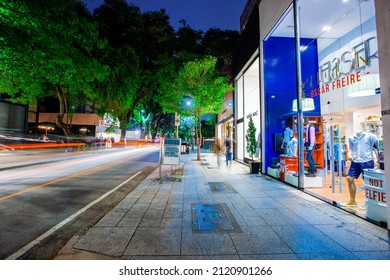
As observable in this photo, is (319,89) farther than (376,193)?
Yes

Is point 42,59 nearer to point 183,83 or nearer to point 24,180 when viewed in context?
point 24,180

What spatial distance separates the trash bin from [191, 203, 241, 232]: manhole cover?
8.87ft

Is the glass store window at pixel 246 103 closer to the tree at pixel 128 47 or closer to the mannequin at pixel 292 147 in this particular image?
the mannequin at pixel 292 147

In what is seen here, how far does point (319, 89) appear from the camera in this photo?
8375mm

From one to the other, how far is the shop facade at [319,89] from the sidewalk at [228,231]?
155cm

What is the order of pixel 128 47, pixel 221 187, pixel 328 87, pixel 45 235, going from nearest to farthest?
pixel 45 235 → pixel 221 187 → pixel 328 87 → pixel 128 47

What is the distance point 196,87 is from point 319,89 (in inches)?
361

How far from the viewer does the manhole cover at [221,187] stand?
7039mm

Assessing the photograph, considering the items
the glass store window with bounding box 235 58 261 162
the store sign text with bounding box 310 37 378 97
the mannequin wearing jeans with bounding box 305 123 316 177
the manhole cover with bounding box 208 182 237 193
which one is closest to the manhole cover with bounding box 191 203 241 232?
the manhole cover with bounding box 208 182 237 193

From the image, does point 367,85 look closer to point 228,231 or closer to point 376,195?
point 376,195

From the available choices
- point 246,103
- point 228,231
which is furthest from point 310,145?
point 246,103

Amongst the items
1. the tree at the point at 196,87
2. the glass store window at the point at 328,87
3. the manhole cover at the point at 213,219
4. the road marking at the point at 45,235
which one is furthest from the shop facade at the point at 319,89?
the road marking at the point at 45,235

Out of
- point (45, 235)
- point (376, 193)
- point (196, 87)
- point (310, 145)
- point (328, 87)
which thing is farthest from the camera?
point (196, 87)

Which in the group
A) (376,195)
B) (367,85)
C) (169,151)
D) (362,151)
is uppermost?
(367,85)
